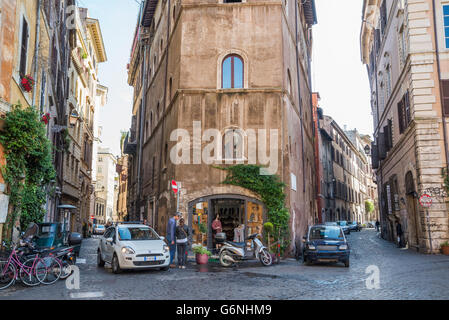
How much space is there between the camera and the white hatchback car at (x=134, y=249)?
1210 centimetres

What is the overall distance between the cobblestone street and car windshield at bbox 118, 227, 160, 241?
1167mm

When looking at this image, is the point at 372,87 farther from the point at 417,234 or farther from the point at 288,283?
the point at 288,283

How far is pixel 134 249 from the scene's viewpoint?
12.2 metres

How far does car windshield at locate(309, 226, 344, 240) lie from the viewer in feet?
49.8

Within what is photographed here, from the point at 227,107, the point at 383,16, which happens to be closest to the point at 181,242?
the point at 227,107

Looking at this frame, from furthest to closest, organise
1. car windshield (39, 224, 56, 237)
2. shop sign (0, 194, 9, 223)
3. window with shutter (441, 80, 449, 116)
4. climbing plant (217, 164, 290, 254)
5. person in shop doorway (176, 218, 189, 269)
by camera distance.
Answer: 1. window with shutter (441, 80, 449, 116)
2. climbing plant (217, 164, 290, 254)
3. person in shop doorway (176, 218, 189, 269)
4. car windshield (39, 224, 56, 237)
5. shop sign (0, 194, 9, 223)

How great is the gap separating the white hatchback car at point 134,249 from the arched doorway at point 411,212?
1391 centimetres

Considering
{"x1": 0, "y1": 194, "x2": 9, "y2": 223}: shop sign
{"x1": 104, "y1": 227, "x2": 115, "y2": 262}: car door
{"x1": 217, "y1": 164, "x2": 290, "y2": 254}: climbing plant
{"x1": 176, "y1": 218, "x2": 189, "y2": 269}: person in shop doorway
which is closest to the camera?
{"x1": 0, "y1": 194, "x2": 9, "y2": 223}: shop sign

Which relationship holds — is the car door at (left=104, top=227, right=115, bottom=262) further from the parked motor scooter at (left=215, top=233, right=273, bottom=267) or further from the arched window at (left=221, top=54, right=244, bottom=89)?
the arched window at (left=221, top=54, right=244, bottom=89)

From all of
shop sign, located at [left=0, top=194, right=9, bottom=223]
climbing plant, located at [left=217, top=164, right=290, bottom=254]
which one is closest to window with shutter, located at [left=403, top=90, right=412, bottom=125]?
climbing plant, located at [left=217, top=164, right=290, bottom=254]

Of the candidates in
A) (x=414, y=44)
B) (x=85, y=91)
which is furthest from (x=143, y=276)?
(x=85, y=91)

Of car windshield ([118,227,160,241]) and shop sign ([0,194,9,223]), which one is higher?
shop sign ([0,194,9,223])

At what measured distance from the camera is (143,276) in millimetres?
11539

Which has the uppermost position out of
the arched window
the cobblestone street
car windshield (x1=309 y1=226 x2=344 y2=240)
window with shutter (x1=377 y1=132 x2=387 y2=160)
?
the arched window
